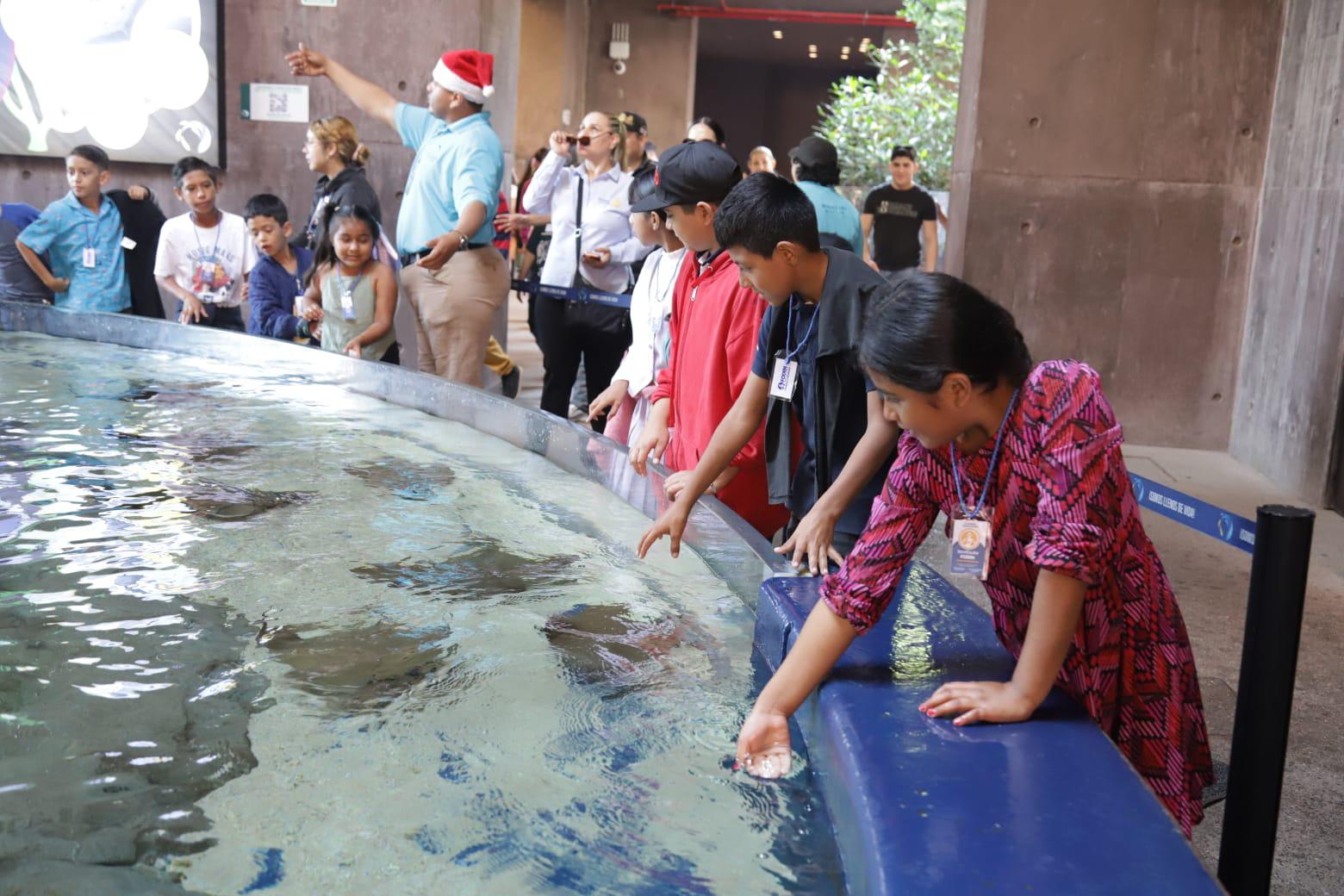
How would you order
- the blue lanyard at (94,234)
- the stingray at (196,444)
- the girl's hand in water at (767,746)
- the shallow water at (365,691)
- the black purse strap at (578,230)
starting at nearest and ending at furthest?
the shallow water at (365,691) → the girl's hand in water at (767,746) → the stingray at (196,444) → the black purse strap at (578,230) → the blue lanyard at (94,234)

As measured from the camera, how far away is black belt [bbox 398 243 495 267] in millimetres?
6756

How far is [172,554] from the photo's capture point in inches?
125

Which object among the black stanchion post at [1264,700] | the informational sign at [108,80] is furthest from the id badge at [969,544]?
the informational sign at [108,80]

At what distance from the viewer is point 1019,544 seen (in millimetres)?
1968

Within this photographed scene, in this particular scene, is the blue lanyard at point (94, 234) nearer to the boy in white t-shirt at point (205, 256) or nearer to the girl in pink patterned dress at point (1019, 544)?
the boy in white t-shirt at point (205, 256)

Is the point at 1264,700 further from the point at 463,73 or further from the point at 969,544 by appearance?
the point at 463,73

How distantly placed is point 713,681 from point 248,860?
991mm

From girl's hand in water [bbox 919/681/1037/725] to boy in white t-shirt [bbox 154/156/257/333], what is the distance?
6694 millimetres

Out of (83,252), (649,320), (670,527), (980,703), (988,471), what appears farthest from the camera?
(83,252)

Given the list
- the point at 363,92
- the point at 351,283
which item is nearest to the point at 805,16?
the point at 363,92

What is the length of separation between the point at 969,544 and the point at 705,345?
5.81 feet

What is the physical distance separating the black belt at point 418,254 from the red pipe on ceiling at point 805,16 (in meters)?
17.2

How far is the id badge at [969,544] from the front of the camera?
193 centimetres

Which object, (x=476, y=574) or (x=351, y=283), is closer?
(x=476, y=574)
